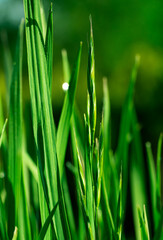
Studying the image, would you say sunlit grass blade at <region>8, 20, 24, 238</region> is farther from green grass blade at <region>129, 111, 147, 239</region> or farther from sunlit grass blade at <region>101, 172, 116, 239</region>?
green grass blade at <region>129, 111, 147, 239</region>

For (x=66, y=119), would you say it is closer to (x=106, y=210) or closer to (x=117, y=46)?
(x=106, y=210)

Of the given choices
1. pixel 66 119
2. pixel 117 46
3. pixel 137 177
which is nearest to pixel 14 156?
pixel 66 119

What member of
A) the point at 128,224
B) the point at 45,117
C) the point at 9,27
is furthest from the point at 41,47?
the point at 9,27

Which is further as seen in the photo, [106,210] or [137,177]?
[137,177]

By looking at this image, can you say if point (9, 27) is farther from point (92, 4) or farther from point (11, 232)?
point (11, 232)

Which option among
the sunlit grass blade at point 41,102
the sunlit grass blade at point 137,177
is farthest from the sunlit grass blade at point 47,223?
the sunlit grass blade at point 137,177

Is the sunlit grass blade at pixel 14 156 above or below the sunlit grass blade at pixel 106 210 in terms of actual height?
above

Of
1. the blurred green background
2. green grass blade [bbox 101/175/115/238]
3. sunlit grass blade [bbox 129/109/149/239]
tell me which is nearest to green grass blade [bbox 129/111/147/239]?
sunlit grass blade [bbox 129/109/149/239]

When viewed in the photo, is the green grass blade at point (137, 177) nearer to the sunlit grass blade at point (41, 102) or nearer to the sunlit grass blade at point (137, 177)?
the sunlit grass blade at point (137, 177)

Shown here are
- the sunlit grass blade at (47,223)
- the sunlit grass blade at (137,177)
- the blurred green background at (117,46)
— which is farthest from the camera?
the blurred green background at (117,46)
